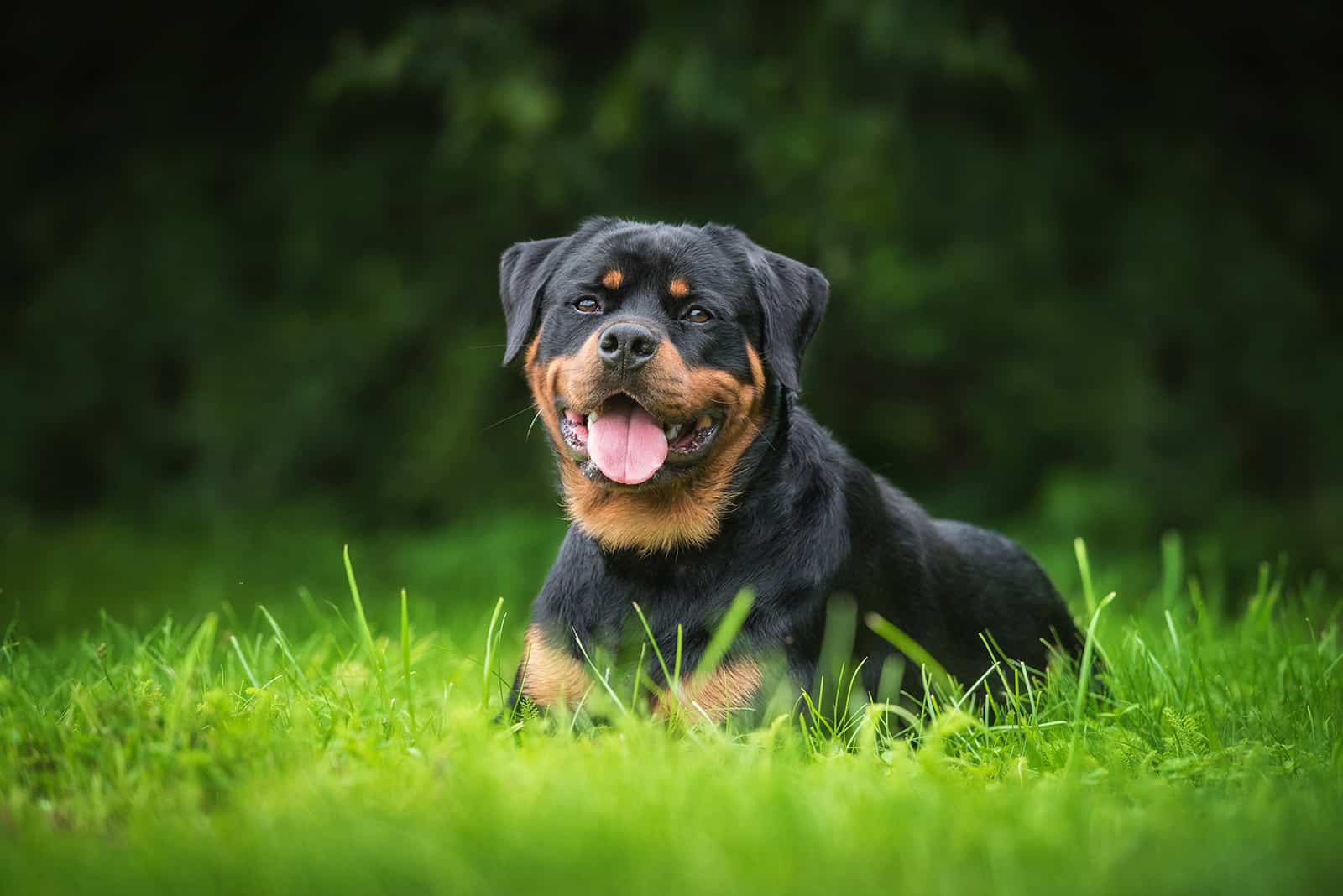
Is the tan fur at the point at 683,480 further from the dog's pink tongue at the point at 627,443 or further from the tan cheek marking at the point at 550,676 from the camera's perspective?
the tan cheek marking at the point at 550,676

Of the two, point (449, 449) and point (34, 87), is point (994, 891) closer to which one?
point (449, 449)

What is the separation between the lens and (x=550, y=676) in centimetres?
327

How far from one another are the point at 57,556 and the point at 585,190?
4.10 meters

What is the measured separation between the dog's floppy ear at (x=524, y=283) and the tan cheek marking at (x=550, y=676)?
876mm

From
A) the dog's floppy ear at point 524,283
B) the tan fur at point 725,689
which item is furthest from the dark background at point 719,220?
the tan fur at point 725,689

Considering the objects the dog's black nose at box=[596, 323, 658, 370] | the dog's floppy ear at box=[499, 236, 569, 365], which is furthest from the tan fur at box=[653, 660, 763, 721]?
the dog's floppy ear at box=[499, 236, 569, 365]

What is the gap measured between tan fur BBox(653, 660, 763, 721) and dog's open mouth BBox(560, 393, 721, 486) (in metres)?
0.55

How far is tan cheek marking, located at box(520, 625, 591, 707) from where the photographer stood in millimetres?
3215

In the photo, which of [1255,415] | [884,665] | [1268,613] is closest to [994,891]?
[884,665]

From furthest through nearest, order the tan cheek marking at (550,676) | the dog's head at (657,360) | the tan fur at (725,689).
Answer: the dog's head at (657,360) < the tan cheek marking at (550,676) < the tan fur at (725,689)

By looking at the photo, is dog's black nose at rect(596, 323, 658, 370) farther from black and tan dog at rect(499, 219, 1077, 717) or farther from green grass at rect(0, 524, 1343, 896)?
green grass at rect(0, 524, 1343, 896)

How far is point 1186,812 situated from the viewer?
7.79ft

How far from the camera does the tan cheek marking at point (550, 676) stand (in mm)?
3215

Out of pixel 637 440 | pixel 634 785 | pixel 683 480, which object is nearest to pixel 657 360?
pixel 637 440
